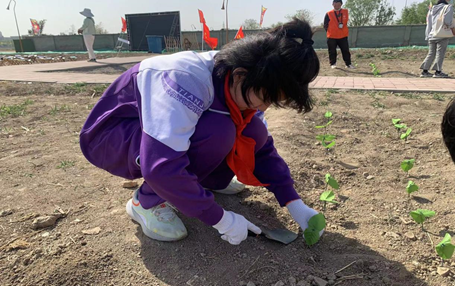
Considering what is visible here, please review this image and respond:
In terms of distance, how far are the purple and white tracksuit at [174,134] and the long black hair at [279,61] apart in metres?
0.13

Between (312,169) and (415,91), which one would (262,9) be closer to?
(415,91)

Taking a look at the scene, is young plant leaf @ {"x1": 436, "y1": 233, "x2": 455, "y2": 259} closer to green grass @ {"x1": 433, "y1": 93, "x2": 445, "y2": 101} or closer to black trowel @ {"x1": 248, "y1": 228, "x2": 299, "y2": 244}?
black trowel @ {"x1": 248, "y1": 228, "x2": 299, "y2": 244}

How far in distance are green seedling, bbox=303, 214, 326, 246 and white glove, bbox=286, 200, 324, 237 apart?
100 millimetres

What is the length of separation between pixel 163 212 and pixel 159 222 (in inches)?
2.2

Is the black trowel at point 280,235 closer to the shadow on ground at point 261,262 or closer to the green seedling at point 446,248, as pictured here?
the shadow on ground at point 261,262

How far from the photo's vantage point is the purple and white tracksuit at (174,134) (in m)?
1.03

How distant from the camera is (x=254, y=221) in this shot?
1.53m

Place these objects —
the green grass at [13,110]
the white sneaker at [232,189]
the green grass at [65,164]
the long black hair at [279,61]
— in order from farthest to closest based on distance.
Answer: the green grass at [13,110] < the green grass at [65,164] < the white sneaker at [232,189] < the long black hair at [279,61]

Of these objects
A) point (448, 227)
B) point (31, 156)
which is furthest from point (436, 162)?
point (31, 156)

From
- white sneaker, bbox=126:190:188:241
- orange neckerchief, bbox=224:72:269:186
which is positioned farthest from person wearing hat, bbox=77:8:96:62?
orange neckerchief, bbox=224:72:269:186

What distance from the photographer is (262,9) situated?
47.3ft

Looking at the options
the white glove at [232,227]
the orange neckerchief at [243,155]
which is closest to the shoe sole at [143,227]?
the white glove at [232,227]

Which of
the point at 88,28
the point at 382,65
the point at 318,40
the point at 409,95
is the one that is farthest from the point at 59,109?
the point at 318,40

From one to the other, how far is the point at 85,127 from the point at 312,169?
1.26 metres
